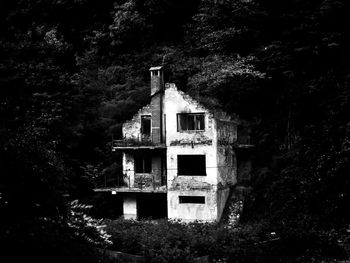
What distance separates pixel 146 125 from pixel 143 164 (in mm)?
2631

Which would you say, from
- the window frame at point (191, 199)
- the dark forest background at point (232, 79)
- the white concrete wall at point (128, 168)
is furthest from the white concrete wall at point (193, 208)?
the white concrete wall at point (128, 168)

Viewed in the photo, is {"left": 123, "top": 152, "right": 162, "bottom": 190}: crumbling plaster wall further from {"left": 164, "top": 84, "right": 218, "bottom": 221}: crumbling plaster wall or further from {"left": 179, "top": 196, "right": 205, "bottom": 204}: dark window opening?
{"left": 179, "top": 196, "right": 205, "bottom": 204}: dark window opening

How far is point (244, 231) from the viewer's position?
21594 millimetres

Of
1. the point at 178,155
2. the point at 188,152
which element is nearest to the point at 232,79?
the point at 188,152

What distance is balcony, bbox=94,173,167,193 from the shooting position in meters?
32.0

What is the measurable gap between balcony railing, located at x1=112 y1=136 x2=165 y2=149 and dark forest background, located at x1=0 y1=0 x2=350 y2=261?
1920mm

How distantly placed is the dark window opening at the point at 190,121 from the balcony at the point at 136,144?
1795mm

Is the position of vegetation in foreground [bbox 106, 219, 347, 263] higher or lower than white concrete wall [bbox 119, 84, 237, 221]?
lower

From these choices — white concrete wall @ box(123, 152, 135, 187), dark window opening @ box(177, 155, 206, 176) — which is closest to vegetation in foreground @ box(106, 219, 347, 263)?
dark window opening @ box(177, 155, 206, 176)

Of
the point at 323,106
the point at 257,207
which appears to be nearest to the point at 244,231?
the point at 257,207

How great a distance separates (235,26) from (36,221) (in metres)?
28.3

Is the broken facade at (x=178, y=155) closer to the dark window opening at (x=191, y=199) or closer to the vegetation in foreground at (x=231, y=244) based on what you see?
the dark window opening at (x=191, y=199)

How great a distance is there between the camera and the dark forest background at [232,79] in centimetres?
2597

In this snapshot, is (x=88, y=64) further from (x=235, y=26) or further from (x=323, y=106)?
(x=323, y=106)
